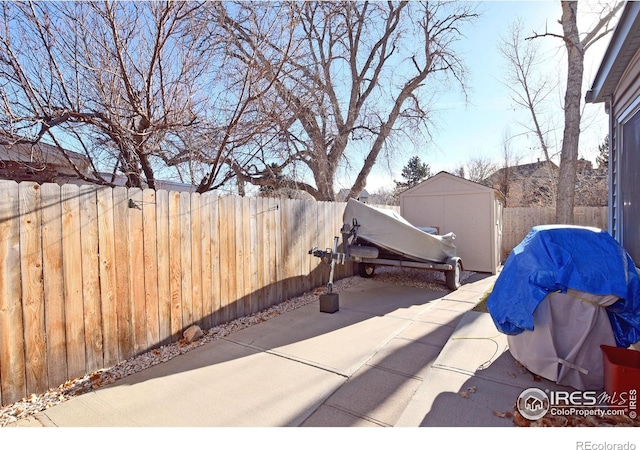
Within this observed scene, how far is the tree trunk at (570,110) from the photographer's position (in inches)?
344

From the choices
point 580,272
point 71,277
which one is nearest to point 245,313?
point 71,277

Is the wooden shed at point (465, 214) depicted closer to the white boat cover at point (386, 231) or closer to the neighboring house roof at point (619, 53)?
the white boat cover at point (386, 231)

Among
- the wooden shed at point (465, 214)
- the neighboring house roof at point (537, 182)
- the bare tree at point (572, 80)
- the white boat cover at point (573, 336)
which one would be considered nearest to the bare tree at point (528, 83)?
the neighboring house roof at point (537, 182)

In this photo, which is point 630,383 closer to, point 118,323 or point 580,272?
point 580,272

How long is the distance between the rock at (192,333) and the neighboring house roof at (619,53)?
16.8 ft

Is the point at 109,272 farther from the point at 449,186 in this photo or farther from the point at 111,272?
the point at 449,186

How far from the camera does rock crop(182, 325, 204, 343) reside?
3783 mm

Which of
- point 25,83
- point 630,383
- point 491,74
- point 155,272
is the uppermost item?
point 491,74

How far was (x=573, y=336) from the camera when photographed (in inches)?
104

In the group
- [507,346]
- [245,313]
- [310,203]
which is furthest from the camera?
[310,203]

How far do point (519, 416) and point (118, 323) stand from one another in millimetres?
3635

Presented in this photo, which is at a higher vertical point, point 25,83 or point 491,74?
point 491,74
